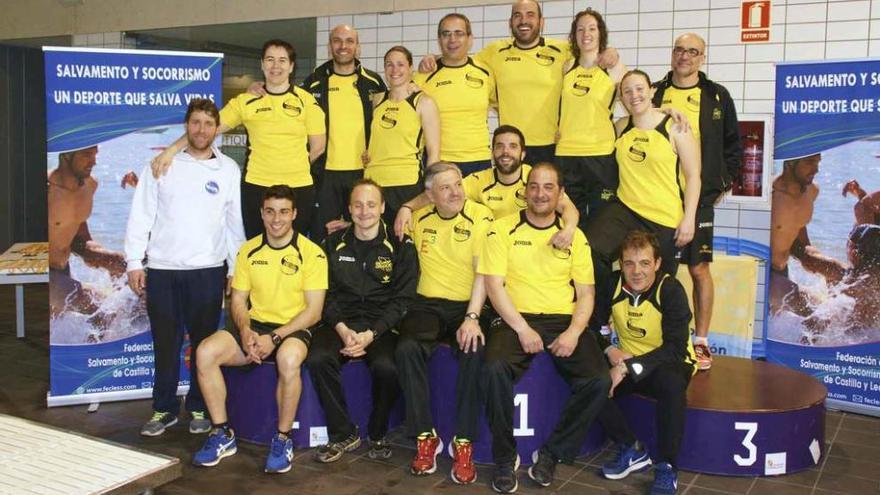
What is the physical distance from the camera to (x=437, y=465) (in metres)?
4.16

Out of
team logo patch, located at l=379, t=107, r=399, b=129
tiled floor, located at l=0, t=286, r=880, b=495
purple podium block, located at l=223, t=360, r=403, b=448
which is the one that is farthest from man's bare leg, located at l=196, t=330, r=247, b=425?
team logo patch, located at l=379, t=107, r=399, b=129

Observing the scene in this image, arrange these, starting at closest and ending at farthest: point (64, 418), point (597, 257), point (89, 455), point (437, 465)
A: point (89, 455) → point (437, 465) → point (597, 257) → point (64, 418)

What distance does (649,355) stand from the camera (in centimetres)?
392

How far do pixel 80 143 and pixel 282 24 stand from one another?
3681mm

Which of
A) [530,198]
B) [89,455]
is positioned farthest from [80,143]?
[530,198]

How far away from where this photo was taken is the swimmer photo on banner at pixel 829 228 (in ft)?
→ 16.5

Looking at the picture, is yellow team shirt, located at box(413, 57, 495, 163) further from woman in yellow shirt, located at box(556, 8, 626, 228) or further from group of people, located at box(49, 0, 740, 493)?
woman in yellow shirt, located at box(556, 8, 626, 228)

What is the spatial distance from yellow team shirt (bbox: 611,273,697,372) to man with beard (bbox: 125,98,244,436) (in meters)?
2.16

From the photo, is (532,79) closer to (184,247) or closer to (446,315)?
(446,315)

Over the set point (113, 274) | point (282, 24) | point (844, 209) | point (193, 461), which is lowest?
point (193, 461)

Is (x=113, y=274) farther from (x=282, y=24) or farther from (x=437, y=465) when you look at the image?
(x=282, y=24)

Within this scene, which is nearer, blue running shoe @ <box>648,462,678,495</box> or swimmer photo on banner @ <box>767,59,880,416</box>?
blue running shoe @ <box>648,462,678,495</box>

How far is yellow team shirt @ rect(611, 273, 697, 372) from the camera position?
4.00 m

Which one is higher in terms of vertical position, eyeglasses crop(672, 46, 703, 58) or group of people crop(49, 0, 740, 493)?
eyeglasses crop(672, 46, 703, 58)
